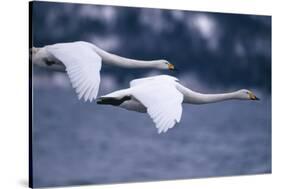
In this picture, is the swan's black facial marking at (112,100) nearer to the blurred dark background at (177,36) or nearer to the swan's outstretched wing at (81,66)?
the swan's outstretched wing at (81,66)

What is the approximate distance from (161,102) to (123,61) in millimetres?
555

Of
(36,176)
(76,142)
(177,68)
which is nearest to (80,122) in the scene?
(76,142)

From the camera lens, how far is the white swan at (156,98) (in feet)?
24.3

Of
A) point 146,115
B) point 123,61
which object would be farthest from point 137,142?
point 123,61

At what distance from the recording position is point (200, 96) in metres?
7.83

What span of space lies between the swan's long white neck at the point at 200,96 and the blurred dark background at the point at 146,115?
0.06 m

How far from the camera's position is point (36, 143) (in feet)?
23.1

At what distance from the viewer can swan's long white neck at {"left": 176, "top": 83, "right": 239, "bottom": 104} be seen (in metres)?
7.72

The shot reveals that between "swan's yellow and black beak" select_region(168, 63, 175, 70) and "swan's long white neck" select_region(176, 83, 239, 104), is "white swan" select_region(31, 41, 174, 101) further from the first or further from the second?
"swan's long white neck" select_region(176, 83, 239, 104)

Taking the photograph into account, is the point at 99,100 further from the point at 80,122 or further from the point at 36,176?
the point at 36,176

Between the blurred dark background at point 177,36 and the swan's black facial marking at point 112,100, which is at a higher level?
the blurred dark background at point 177,36

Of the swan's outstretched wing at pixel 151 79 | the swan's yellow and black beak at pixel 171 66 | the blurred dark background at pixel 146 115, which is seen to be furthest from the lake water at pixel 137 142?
the swan's yellow and black beak at pixel 171 66

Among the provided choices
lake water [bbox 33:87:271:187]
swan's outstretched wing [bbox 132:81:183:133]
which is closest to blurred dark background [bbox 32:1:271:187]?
lake water [bbox 33:87:271:187]

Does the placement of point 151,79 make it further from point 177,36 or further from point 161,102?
point 177,36
